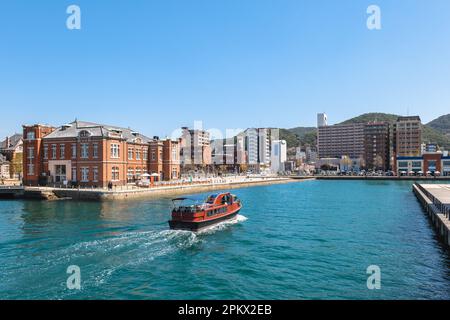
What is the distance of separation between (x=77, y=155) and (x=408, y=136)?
6845 inches

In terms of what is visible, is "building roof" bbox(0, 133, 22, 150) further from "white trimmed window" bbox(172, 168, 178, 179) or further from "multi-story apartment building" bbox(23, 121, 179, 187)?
"white trimmed window" bbox(172, 168, 178, 179)

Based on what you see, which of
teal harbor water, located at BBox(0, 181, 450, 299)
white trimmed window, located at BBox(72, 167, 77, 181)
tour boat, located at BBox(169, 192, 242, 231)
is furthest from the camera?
white trimmed window, located at BBox(72, 167, 77, 181)

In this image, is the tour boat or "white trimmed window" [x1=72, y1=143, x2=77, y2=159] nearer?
the tour boat

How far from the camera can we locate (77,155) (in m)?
66.7

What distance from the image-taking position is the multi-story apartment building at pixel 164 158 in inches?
3314

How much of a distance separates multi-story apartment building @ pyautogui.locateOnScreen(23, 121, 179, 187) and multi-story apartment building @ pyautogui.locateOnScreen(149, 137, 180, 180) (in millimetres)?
8989

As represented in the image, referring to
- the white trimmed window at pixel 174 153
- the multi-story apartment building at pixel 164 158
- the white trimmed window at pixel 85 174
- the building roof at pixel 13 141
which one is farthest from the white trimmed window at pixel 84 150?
the building roof at pixel 13 141

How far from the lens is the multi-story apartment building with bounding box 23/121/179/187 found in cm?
6500

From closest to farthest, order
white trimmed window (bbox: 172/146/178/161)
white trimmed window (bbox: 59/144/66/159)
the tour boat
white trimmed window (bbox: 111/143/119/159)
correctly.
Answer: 1. the tour boat
2. white trimmed window (bbox: 111/143/119/159)
3. white trimmed window (bbox: 59/144/66/159)
4. white trimmed window (bbox: 172/146/178/161)

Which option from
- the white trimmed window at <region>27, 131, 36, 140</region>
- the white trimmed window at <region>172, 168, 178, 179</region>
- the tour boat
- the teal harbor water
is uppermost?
the white trimmed window at <region>27, 131, 36, 140</region>

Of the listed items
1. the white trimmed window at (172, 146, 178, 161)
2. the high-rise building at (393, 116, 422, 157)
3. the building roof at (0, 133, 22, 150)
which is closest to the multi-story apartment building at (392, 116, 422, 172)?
the high-rise building at (393, 116, 422, 157)

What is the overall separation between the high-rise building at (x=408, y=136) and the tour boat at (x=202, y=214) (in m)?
171

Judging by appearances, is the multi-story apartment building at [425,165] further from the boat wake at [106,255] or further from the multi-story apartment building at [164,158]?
the boat wake at [106,255]

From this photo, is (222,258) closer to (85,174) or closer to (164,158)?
(85,174)
